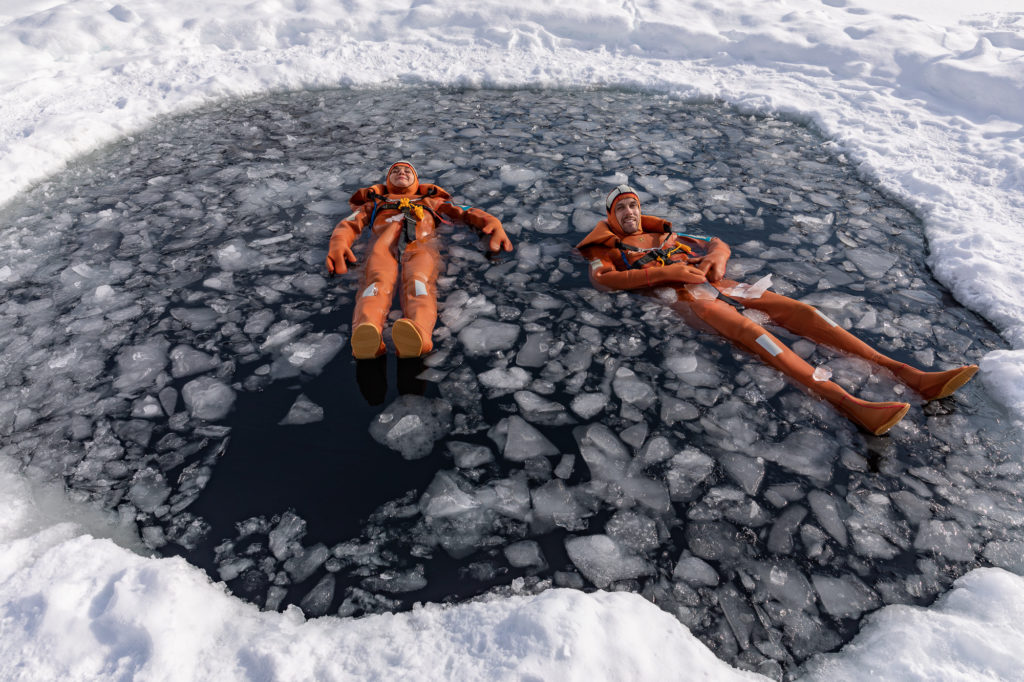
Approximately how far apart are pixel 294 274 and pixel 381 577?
2.57 meters

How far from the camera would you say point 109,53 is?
8.27m

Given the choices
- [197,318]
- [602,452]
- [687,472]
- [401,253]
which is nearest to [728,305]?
[687,472]

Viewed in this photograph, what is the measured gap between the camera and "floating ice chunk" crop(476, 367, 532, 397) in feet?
10.8

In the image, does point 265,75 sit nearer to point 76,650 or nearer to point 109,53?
point 109,53

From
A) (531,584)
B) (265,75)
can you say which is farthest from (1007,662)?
(265,75)

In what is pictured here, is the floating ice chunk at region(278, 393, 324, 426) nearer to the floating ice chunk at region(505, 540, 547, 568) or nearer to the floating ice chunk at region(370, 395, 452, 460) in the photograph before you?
the floating ice chunk at region(370, 395, 452, 460)

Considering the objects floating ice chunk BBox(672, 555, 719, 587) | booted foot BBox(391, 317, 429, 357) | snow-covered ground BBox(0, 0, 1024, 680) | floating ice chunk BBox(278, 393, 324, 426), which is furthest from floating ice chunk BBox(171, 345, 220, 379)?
floating ice chunk BBox(672, 555, 719, 587)

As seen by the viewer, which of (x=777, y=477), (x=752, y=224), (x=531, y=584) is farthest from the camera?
(x=752, y=224)

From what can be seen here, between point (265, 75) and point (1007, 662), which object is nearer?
point (1007, 662)

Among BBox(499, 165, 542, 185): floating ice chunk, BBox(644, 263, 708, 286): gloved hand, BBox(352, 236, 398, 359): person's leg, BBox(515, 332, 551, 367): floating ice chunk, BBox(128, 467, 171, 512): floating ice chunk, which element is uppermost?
BBox(644, 263, 708, 286): gloved hand

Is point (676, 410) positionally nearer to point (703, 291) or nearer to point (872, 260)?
point (703, 291)

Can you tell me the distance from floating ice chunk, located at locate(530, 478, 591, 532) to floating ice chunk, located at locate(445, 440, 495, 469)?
31 centimetres

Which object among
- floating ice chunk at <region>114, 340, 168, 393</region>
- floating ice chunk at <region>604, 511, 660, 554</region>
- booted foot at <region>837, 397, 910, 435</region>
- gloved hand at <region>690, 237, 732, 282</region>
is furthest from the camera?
gloved hand at <region>690, 237, 732, 282</region>

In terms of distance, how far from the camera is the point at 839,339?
3.46 meters
